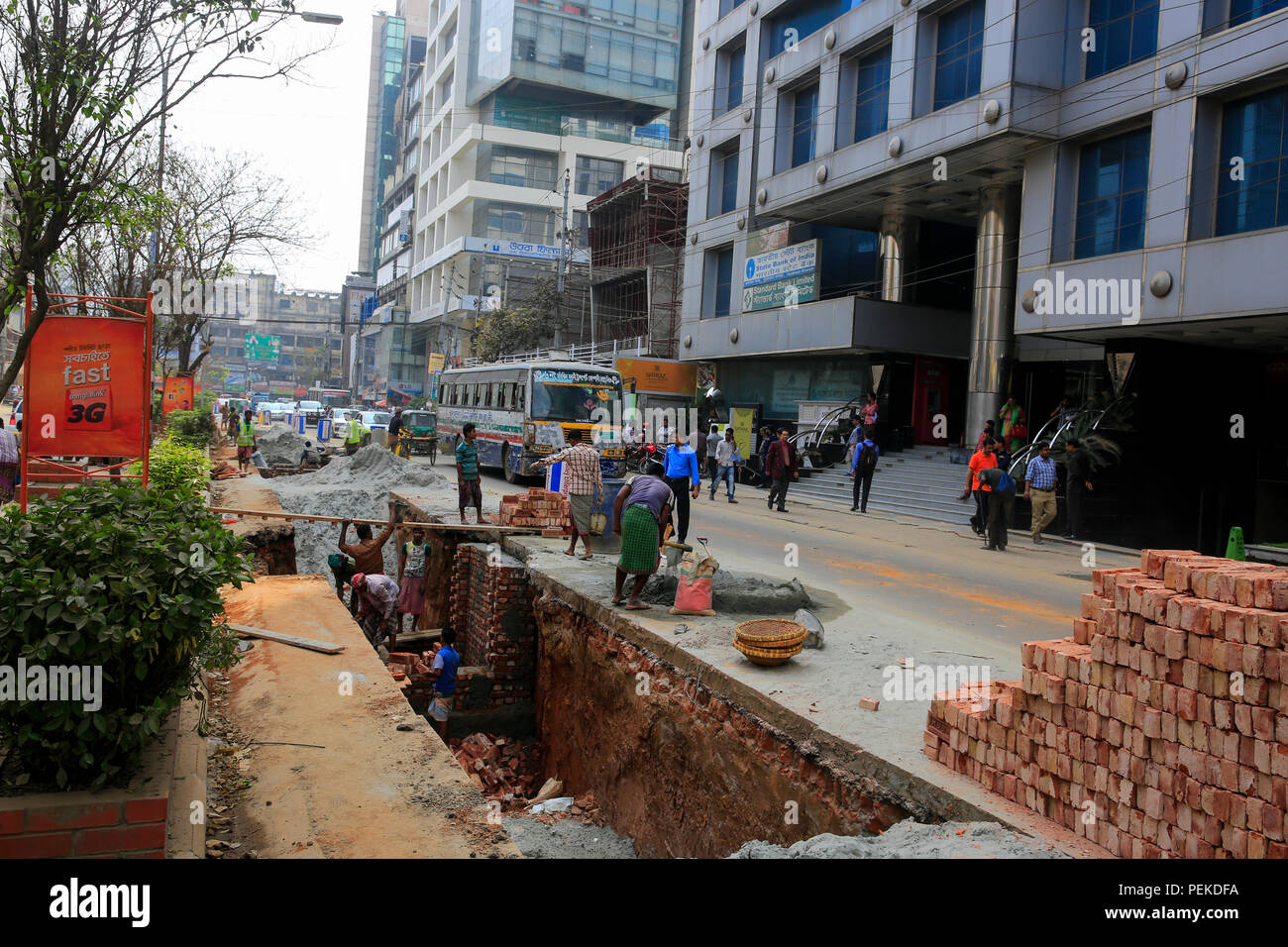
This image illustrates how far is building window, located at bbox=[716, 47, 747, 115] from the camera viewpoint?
109 feet

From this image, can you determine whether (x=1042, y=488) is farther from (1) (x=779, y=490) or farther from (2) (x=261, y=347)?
(2) (x=261, y=347)

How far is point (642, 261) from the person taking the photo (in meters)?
44.5

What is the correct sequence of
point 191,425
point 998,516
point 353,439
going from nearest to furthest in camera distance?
point 998,516, point 191,425, point 353,439

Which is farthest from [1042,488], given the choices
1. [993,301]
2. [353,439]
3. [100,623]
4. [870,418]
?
[353,439]

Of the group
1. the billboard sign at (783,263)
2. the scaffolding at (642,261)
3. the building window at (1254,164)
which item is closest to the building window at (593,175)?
the scaffolding at (642,261)

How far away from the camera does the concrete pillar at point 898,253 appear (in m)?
27.0

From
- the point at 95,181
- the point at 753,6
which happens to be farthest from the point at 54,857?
the point at 753,6

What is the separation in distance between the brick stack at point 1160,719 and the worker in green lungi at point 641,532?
13.9 ft

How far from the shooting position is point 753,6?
103 ft

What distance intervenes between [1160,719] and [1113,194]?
17837mm

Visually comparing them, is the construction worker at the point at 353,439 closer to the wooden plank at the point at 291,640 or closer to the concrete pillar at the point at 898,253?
the concrete pillar at the point at 898,253

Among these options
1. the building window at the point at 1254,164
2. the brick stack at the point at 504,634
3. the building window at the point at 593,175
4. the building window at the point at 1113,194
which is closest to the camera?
the brick stack at the point at 504,634

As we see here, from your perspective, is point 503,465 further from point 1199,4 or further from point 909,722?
point 909,722

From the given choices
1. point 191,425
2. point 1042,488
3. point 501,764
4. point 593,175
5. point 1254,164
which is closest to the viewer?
point 501,764
